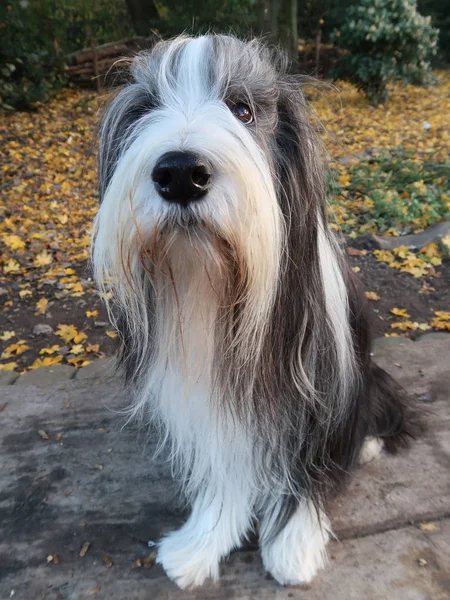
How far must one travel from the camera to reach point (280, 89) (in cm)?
157

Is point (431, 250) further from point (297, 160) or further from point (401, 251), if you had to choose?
point (297, 160)

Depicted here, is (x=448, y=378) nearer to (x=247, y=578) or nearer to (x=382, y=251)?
(x=247, y=578)

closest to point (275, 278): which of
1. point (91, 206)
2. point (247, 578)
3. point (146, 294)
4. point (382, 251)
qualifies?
point (146, 294)

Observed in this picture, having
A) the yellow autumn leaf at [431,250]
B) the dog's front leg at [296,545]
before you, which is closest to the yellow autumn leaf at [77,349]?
the dog's front leg at [296,545]

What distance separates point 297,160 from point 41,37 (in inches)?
392

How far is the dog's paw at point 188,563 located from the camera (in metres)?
1.97

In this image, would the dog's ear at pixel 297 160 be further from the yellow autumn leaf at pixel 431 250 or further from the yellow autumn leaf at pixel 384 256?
the yellow autumn leaf at pixel 431 250

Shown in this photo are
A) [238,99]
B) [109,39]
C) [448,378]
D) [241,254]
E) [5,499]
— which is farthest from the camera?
[109,39]

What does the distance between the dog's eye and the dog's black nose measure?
349 millimetres

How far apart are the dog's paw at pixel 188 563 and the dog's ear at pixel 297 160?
4.31 feet

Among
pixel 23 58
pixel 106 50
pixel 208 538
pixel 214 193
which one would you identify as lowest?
pixel 208 538

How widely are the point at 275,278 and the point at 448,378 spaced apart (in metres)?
1.83

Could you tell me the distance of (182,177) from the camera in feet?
4.01

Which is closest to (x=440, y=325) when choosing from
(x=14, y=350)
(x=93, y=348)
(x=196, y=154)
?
(x=93, y=348)
